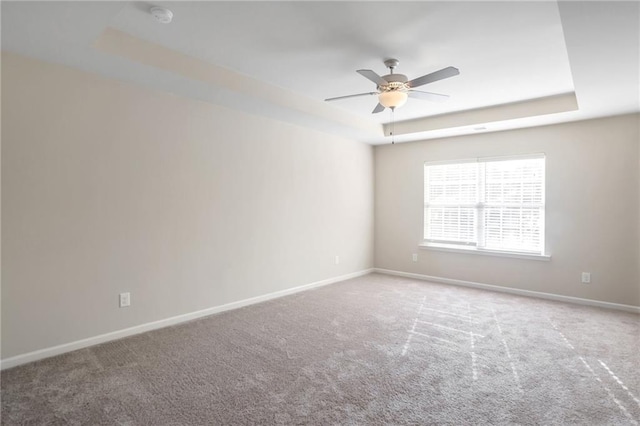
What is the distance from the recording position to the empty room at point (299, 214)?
2207 millimetres

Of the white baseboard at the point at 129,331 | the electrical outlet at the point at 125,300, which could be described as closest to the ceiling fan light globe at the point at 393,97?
the white baseboard at the point at 129,331

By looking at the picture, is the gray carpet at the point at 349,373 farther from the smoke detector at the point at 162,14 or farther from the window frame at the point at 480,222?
the smoke detector at the point at 162,14

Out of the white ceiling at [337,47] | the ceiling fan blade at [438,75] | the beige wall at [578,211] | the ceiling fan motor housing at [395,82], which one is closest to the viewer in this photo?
the white ceiling at [337,47]

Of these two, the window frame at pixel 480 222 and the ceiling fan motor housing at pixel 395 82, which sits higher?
the ceiling fan motor housing at pixel 395 82

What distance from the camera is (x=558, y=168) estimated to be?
447 centimetres

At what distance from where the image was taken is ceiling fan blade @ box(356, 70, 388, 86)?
8.64 ft

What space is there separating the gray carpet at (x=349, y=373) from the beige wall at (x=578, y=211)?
60 centimetres

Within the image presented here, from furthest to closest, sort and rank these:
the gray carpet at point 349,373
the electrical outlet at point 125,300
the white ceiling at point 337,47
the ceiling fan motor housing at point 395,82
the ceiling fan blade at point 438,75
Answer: the electrical outlet at point 125,300
the ceiling fan motor housing at point 395,82
the ceiling fan blade at point 438,75
the white ceiling at point 337,47
the gray carpet at point 349,373

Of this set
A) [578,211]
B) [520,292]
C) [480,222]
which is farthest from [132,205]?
[578,211]

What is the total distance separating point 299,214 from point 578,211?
3.57m

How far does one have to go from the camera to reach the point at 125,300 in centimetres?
317

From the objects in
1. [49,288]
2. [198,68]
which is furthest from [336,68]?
[49,288]

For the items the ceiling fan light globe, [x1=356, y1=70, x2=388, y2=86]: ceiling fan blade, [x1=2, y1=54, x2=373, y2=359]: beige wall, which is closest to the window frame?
[x1=2, y1=54, x2=373, y2=359]: beige wall

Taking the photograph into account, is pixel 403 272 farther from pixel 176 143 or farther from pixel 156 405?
pixel 156 405
